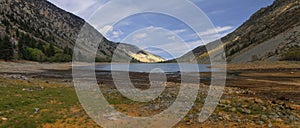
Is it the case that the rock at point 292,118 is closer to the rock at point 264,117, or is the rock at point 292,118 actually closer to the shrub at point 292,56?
the rock at point 264,117

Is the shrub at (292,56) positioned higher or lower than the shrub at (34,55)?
lower

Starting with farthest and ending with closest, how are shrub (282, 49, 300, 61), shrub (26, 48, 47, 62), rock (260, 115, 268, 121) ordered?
shrub (26, 48, 47, 62) → shrub (282, 49, 300, 61) → rock (260, 115, 268, 121)

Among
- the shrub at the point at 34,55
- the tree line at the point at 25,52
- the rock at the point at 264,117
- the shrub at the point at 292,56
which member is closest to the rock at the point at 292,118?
the rock at the point at 264,117

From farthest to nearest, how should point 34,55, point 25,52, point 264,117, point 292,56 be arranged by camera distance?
point 34,55 → point 25,52 → point 292,56 → point 264,117

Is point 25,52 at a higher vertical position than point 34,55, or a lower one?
higher

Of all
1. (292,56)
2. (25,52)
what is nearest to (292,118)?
(292,56)

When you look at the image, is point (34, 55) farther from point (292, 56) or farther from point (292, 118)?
point (292, 56)

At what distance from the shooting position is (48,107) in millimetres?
18922

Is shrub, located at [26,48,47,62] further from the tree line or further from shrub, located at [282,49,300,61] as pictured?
shrub, located at [282,49,300,61]

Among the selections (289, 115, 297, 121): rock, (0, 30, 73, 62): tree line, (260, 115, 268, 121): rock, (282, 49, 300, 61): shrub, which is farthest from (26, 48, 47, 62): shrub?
(282, 49, 300, 61): shrub

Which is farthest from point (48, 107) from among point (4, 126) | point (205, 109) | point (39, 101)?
point (205, 109)

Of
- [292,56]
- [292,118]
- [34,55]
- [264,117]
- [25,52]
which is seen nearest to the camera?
[292,118]

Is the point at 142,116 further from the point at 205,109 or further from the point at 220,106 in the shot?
the point at 220,106

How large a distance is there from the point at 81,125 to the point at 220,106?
1264 centimetres
